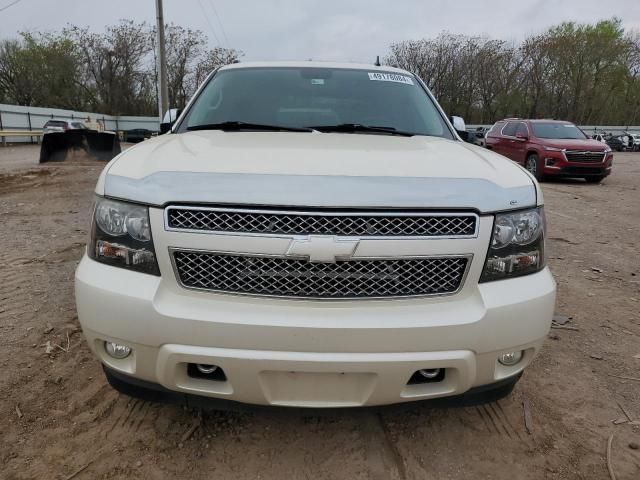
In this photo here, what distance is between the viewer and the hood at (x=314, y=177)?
1.77 meters

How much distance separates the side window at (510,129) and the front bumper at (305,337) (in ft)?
44.7

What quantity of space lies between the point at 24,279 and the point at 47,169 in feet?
29.2

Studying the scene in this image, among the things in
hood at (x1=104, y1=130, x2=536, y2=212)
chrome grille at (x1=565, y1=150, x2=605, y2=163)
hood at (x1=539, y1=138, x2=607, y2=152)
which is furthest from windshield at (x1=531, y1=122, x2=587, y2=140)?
hood at (x1=104, y1=130, x2=536, y2=212)

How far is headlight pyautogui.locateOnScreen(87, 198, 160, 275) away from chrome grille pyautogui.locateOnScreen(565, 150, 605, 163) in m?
12.9

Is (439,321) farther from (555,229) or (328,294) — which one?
(555,229)

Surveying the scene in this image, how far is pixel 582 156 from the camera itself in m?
12.5

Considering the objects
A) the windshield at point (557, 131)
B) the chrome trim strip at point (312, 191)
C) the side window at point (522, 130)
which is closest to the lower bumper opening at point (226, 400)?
the chrome trim strip at point (312, 191)

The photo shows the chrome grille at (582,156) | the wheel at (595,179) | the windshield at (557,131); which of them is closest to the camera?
the chrome grille at (582,156)

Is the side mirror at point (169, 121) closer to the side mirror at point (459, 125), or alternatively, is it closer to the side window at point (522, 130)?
the side mirror at point (459, 125)

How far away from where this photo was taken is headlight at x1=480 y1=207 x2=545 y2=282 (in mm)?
1906

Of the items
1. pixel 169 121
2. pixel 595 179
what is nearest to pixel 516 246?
pixel 169 121

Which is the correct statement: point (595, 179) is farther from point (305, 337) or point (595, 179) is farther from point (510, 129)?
point (305, 337)

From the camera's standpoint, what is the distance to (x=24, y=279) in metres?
4.19

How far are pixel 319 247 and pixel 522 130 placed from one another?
13.8 meters
